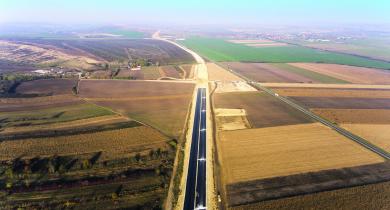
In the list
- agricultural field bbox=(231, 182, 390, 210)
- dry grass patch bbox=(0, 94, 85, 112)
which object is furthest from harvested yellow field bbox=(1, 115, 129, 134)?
agricultural field bbox=(231, 182, 390, 210)

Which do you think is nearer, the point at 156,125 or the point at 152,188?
the point at 152,188

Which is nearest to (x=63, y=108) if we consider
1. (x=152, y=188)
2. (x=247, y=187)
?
(x=152, y=188)

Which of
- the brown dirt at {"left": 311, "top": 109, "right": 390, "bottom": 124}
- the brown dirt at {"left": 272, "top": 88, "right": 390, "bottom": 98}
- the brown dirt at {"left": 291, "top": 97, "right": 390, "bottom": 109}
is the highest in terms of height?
the brown dirt at {"left": 272, "top": 88, "right": 390, "bottom": 98}

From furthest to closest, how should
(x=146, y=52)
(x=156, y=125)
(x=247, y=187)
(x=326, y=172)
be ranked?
(x=146, y=52)
(x=156, y=125)
(x=326, y=172)
(x=247, y=187)

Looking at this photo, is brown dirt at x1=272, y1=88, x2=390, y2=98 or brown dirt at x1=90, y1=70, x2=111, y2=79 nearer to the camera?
brown dirt at x1=272, y1=88, x2=390, y2=98

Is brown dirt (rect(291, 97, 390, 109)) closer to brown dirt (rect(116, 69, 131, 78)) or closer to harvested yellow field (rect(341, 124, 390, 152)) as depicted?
harvested yellow field (rect(341, 124, 390, 152))

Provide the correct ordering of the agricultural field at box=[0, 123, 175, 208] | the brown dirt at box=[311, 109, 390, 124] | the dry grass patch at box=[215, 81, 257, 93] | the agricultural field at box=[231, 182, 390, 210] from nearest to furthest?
the agricultural field at box=[231, 182, 390, 210] < the agricultural field at box=[0, 123, 175, 208] < the brown dirt at box=[311, 109, 390, 124] < the dry grass patch at box=[215, 81, 257, 93]

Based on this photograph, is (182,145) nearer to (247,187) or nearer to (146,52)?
(247,187)
